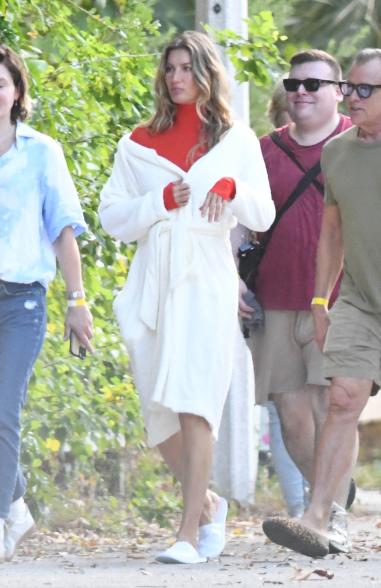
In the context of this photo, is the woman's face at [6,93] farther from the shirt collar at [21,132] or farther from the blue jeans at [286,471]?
the blue jeans at [286,471]

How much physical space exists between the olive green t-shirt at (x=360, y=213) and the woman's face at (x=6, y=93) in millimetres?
1304

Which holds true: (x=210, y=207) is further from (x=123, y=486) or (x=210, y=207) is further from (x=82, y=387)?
(x=123, y=486)

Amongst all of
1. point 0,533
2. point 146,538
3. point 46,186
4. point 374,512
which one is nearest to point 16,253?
point 46,186

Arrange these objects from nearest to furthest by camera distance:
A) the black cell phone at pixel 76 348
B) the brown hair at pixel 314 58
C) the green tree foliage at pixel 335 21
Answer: the black cell phone at pixel 76 348, the brown hair at pixel 314 58, the green tree foliage at pixel 335 21

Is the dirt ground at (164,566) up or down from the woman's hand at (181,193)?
down

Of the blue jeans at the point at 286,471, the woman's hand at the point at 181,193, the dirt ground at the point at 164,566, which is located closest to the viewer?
the dirt ground at the point at 164,566

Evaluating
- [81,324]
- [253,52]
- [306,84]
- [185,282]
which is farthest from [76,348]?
[253,52]

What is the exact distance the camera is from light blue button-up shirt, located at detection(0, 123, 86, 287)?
26.2 ft

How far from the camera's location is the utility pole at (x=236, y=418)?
11820 mm

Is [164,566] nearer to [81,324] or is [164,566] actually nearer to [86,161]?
[81,324]

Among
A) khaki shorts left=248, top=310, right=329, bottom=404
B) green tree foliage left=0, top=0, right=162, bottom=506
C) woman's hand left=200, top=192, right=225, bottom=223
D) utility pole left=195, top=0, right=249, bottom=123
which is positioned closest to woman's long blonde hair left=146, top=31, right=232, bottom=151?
woman's hand left=200, top=192, right=225, bottom=223

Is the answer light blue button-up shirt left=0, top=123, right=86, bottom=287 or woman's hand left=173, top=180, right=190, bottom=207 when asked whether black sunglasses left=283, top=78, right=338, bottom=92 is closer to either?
woman's hand left=173, top=180, right=190, bottom=207

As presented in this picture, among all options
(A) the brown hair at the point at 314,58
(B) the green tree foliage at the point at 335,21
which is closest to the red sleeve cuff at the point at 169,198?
(A) the brown hair at the point at 314,58

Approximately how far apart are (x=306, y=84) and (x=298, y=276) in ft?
2.77
